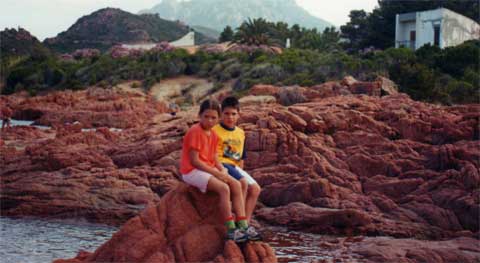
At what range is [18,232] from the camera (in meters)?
11.3

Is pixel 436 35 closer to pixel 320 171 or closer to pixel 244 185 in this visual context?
pixel 320 171

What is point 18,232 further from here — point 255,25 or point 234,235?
point 255,25

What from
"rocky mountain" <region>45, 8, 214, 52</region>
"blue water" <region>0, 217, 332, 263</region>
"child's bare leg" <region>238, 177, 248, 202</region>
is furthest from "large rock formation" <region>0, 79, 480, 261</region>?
"rocky mountain" <region>45, 8, 214, 52</region>

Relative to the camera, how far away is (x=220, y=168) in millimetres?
6719

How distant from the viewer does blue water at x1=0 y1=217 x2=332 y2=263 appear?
973 cm

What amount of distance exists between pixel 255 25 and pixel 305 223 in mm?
46364

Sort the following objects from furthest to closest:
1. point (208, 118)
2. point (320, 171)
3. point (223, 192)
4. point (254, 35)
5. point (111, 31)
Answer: point (111, 31)
point (254, 35)
point (320, 171)
point (208, 118)
point (223, 192)

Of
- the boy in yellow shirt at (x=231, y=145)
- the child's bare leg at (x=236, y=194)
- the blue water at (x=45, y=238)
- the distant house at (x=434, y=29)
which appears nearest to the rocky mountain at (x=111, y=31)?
the distant house at (x=434, y=29)

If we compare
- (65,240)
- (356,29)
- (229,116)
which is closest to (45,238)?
(65,240)

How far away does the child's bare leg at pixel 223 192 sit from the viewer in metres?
6.49

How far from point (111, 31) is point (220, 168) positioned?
92146mm

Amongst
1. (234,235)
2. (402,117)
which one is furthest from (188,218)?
(402,117)

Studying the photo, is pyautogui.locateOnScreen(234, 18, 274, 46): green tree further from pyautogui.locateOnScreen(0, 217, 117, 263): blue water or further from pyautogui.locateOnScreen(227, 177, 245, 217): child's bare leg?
pyautogui.locateOnScreen(227, 177, 245, 217): child's bare leg

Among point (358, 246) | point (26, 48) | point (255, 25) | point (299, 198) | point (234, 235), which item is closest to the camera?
point (234, 235)
